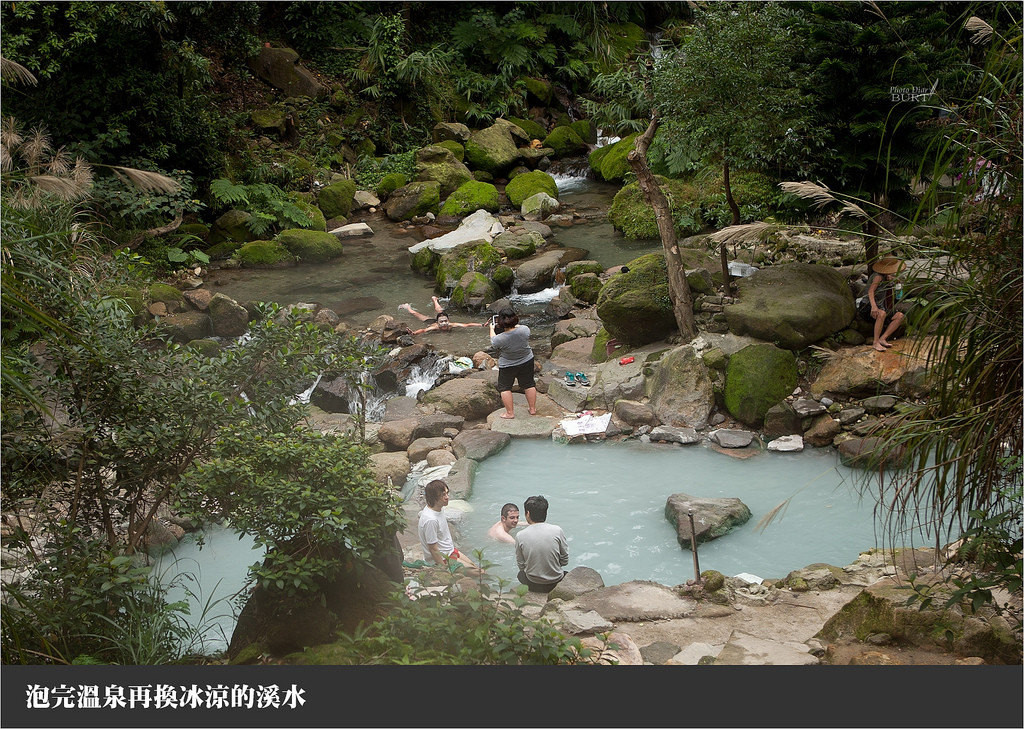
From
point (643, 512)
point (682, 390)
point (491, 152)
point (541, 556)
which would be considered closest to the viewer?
point (541, 556)

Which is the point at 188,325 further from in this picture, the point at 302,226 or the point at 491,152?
the point at 491,152

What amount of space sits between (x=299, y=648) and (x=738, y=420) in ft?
15.5

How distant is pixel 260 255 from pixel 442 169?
433cm

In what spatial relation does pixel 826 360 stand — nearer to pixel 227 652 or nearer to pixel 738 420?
pixel 738 420

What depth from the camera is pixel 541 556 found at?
5.36 m

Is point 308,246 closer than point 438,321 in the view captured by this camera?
No

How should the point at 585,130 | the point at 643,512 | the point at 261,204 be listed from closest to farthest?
the point at 643,512
the point at 261,204
the point at 585,130

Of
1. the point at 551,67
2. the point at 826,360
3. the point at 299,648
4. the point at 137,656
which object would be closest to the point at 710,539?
the point at 826,360

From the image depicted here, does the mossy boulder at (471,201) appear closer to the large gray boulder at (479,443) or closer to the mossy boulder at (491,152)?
the mossy boulder at (491,152)

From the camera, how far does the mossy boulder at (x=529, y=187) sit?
15711mm

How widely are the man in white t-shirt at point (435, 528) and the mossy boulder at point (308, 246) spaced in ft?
30.2

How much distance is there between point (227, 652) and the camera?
4320 mm

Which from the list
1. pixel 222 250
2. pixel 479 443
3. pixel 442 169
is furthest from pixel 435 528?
pixel 442 169

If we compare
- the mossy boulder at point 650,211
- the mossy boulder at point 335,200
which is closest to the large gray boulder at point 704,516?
the mossy boulder at point 650,211
